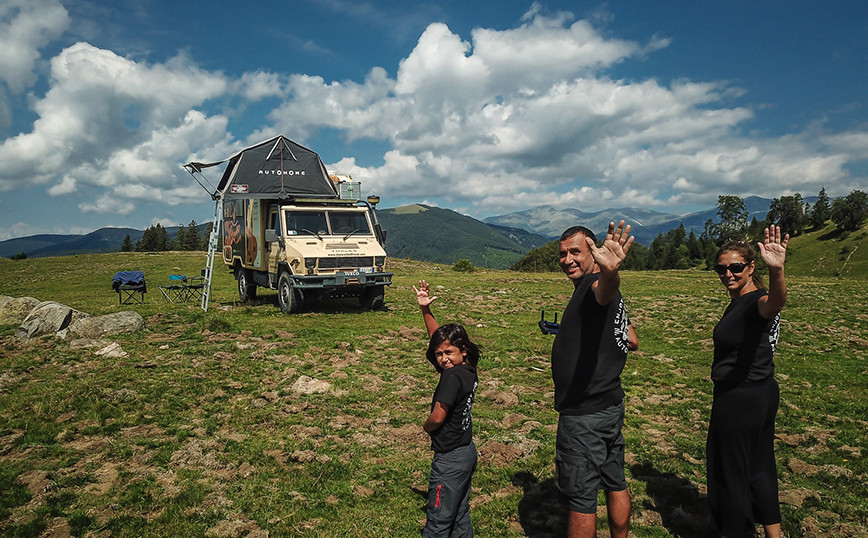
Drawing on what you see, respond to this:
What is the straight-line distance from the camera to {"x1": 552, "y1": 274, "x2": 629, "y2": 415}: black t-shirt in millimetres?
3021

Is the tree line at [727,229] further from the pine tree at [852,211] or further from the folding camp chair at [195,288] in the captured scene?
the folding camp chair at [195,288]

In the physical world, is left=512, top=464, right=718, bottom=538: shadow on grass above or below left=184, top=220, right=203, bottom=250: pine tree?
below

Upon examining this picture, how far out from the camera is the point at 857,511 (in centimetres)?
384

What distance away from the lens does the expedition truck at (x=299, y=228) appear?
42.4ft

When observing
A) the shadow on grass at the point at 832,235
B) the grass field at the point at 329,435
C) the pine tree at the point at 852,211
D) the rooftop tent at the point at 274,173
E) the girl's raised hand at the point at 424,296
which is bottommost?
the grass field at the point at 329,435

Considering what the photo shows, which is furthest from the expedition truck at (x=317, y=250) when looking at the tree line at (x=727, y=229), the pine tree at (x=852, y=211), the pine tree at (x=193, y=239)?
the pine tree at (x=852, y=211)

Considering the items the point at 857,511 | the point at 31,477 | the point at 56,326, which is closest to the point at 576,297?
the point at 857,511

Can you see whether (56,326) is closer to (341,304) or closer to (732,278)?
(341,304)

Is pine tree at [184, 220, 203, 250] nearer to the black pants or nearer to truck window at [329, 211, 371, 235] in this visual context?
truck window at [329, 211, 371, 235]

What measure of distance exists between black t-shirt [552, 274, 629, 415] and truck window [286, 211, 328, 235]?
1143cm

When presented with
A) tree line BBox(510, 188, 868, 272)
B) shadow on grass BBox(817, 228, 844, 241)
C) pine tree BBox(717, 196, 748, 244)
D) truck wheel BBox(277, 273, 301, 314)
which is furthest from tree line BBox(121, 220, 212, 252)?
shadow on grass BBox(817, 228, 844, 241)

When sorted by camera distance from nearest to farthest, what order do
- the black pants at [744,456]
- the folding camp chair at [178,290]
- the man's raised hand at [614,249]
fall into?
1. the man's raised hand at [614,249]
2. the black pants at [744,456]
3. the folding camp chair at [178,290]

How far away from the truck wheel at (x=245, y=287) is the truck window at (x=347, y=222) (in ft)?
15.5

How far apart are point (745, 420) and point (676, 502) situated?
1432mm
